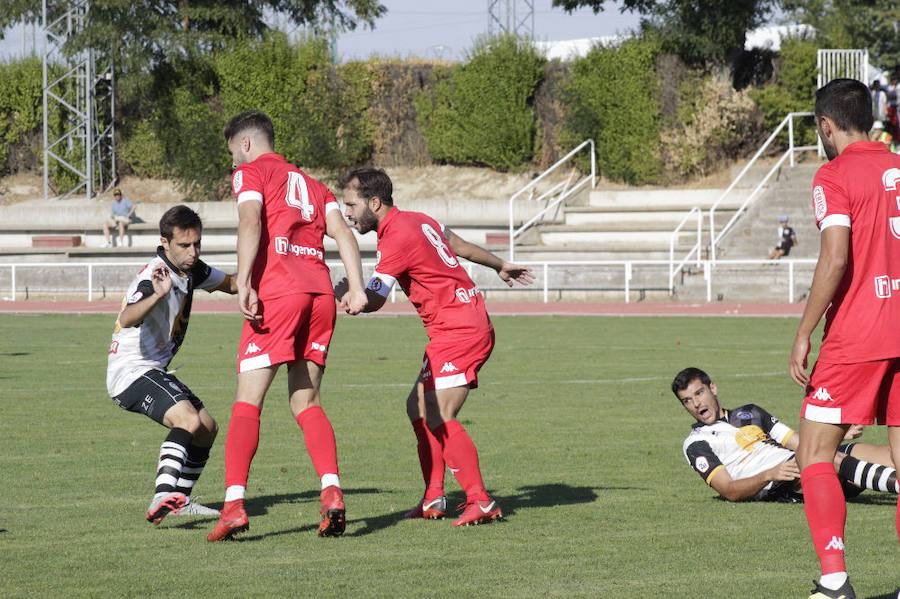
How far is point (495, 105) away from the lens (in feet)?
138

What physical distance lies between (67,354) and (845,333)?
47.6 ft

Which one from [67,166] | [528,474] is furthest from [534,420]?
[67,166]

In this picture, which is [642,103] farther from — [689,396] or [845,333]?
[845,333]

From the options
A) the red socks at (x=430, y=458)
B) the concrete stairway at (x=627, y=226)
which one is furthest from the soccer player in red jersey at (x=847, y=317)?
the concrete stairway at (x=627, y=226)

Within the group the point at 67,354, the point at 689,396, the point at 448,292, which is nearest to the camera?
the point at 448,292

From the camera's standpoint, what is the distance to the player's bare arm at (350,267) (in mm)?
6332

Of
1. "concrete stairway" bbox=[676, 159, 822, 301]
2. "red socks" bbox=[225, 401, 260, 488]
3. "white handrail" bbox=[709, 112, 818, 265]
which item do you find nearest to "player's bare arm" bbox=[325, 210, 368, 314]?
"red socks" bbox=[225, 401, 260, 488]

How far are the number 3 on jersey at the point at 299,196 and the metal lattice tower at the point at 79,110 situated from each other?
3703 centimetres

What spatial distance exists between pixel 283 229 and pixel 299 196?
0.70ft

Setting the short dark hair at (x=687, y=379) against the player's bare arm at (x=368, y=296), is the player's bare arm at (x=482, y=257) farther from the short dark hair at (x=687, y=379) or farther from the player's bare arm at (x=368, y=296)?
the short dark hair at (x=687, y=379)

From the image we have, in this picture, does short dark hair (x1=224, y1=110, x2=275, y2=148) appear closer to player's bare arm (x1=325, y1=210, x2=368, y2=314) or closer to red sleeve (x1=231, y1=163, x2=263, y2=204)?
red sleeve (x1=231, y1=163, x2=263, y2=204)

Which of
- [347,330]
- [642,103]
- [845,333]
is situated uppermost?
[642,103]

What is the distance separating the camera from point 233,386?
13594mm

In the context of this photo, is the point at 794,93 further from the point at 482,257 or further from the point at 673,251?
the point at 482,257
